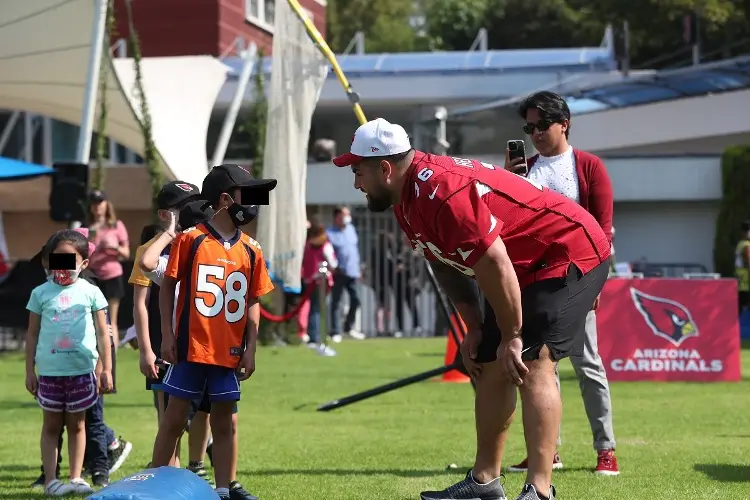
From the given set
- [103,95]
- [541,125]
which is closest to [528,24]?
[103,95]

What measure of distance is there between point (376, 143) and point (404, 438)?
161 inches

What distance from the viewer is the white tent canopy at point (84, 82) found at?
20.1m

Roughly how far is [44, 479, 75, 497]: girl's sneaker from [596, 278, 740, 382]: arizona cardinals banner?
7.64m

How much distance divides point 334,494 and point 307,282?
1379cm

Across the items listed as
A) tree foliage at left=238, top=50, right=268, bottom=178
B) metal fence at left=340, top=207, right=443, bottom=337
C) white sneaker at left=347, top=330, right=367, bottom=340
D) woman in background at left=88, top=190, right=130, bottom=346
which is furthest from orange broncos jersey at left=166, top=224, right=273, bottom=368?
metal fence at left=340, top=207, right=443, bottom=337

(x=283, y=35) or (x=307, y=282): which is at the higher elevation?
(x=283, y=35)

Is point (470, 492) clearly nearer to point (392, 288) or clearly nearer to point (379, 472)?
point (379, 472)

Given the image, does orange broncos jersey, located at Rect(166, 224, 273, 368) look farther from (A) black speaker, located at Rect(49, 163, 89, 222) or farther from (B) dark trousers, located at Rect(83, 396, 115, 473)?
(A) black speaker, located at Rect(49, 163, 89, 222)

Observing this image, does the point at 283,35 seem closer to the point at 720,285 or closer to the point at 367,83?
the point at 720,285

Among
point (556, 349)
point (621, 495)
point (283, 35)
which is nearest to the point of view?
point (556, 349)

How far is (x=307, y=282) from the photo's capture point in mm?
20969

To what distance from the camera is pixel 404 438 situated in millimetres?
9805

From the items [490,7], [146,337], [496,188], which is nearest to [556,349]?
[496,188]

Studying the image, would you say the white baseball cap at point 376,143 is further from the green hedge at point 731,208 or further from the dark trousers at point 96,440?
the green hedge at point 731,208
